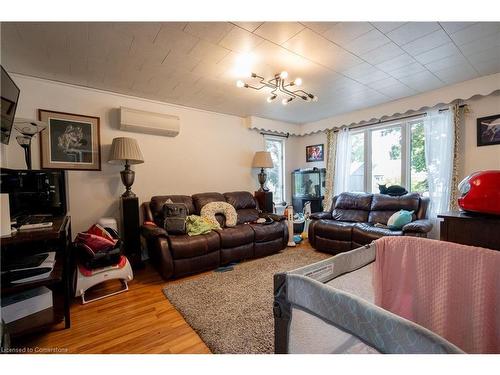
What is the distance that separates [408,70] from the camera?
94.0 inches

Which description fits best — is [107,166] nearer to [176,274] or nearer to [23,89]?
[23,89]

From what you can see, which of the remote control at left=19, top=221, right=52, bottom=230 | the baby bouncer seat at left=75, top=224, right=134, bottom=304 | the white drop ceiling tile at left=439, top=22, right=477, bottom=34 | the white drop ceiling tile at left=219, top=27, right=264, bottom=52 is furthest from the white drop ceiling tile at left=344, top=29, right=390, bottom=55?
the baby bouncer seat at left=75, top=224, right=134, bottom=304

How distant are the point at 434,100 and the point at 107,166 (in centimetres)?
446

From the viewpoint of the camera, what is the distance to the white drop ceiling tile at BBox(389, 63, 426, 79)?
7.52ft

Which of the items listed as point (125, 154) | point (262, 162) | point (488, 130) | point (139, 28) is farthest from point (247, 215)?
point (488, 130)

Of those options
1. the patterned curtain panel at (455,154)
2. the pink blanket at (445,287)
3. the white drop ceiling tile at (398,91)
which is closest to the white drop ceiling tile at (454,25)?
the white drop ceiling tile at (398,91)

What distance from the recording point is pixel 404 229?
2.52 m

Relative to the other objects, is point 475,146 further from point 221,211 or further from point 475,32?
point 221,211

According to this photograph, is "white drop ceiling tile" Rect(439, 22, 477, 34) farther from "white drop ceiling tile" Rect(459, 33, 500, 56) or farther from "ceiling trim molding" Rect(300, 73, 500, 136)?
"ceiling trim molding" Rect(300, 73, 500, 136)

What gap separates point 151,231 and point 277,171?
2.99 m

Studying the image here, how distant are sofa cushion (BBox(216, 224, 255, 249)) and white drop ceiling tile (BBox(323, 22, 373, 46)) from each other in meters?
2.22

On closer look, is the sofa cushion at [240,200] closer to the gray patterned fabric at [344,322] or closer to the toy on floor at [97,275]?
the toy on floor at [97,275]

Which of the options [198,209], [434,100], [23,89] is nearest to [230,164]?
[198,209]

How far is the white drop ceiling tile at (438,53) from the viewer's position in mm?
1948
